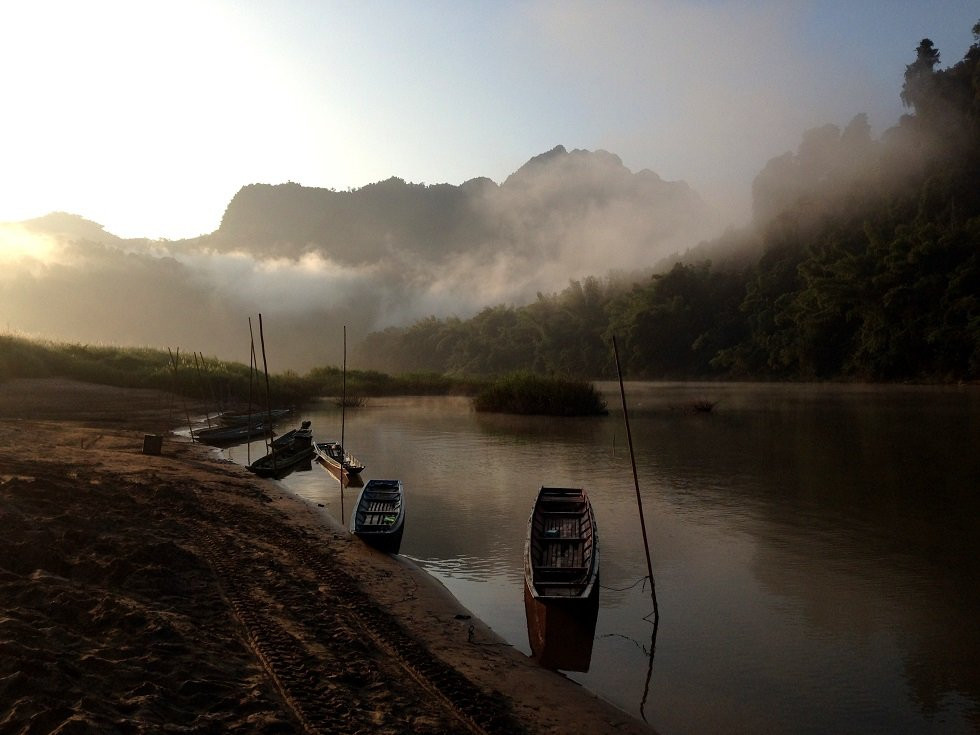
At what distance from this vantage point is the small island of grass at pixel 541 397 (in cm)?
3600

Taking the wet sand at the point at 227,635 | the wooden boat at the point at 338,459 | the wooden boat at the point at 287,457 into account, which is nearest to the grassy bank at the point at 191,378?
the wooden boat at the point at 287,457

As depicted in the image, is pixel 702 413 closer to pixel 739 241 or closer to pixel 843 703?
pixel 843 703

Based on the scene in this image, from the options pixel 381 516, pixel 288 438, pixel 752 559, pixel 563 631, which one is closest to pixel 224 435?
pixel 288 438

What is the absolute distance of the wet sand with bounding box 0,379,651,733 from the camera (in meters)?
4.69

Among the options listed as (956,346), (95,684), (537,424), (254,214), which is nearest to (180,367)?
(537,424)

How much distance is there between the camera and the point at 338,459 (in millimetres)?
19281

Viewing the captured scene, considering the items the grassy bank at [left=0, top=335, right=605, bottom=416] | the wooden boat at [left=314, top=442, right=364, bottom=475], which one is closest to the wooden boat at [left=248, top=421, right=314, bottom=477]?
the wooden boat at [left=314, top=442, right=364, bottom=475]

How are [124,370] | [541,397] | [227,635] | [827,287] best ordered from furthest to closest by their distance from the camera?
[827,287]
[124,370]
[541,397]
[227,635]

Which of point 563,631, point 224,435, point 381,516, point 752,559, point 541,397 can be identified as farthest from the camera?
point 541,397

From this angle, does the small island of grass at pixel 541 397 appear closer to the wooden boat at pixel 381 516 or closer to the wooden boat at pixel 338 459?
the wooden boat at pixel 338 459

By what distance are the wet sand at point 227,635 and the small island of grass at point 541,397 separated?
2536 centimetres

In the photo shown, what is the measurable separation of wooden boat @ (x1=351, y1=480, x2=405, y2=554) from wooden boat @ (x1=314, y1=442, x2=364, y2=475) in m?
5.33

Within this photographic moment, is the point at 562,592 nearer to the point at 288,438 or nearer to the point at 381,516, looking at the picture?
the point at 381,516

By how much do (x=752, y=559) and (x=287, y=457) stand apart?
12871 mm
